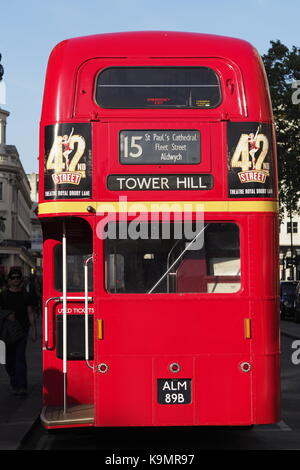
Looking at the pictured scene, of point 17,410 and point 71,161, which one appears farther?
point 17,410

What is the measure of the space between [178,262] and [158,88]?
1678 mm

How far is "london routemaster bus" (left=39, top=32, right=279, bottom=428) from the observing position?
9453 millimetres

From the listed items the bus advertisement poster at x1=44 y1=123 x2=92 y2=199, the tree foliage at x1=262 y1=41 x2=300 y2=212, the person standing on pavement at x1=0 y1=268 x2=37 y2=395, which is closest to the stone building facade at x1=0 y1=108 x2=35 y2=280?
the tree foliage at x1=262 y1=41 x2=300 y2=212

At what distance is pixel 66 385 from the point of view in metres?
10.5

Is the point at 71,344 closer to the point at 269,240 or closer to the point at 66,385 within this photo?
the point at 66,385

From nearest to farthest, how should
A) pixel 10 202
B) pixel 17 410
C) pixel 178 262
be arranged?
pixel 178 262
pixel 17 410
pixel 10 202

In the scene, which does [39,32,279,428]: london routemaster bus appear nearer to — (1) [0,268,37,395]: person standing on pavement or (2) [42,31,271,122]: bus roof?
(2) [42,31,271,122]: bus roof

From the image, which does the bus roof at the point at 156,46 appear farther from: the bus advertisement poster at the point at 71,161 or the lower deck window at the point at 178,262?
the lower deck window at the point at 178,262

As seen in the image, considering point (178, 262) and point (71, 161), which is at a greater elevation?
point (71, 161)

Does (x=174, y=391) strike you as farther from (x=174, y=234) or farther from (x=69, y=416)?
(x=174, y=234)

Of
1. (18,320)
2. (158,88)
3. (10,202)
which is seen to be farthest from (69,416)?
(10,202)

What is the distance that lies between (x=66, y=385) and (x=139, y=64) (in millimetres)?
3407

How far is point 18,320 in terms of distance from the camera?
14.4m

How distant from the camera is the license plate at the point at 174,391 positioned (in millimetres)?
9422
